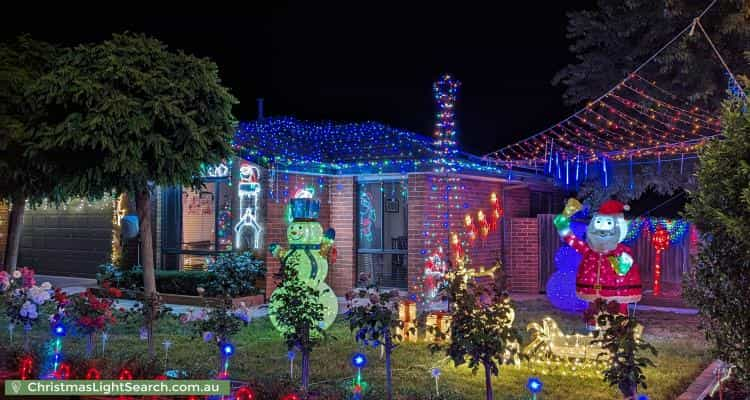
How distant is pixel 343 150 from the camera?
14914mm

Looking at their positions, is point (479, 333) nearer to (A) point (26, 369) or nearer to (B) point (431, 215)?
(A) point (26, 369)

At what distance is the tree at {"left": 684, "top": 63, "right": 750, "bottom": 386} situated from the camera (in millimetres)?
4422

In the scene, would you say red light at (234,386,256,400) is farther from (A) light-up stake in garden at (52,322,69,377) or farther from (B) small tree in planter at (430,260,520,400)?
(A) light-up stake in garden at (52,322,69,377)

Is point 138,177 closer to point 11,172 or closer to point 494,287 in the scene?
point 11,172

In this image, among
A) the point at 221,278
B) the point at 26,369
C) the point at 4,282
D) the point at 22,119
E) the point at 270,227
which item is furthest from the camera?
the point at 270,227

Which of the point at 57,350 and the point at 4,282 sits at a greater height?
the point at 4,282

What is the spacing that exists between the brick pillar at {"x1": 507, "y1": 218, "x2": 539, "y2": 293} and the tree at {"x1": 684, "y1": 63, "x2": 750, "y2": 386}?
10444mm

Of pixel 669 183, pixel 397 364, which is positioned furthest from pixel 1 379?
pixel 669 183

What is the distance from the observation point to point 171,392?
18.6ft

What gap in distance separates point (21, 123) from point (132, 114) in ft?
5.86

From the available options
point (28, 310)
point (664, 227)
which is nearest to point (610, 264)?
point (664, 227)

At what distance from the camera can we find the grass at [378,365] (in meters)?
6.55

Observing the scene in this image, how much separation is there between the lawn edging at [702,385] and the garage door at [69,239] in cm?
1391

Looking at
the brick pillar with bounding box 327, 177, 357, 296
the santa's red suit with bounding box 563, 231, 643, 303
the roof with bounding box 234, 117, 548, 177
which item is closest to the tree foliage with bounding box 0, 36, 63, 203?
the roof with bounding box 234, 117, 548, 177
